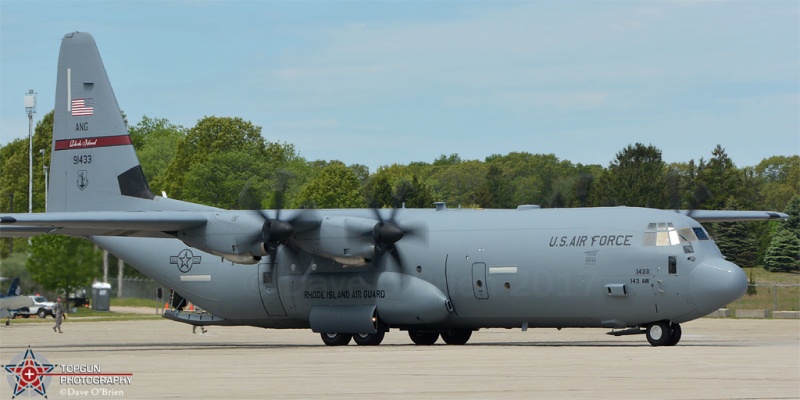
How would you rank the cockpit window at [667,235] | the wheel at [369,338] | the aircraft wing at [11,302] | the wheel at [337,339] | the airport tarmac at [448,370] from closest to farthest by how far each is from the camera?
1. the airport tarmac at [448,370]
2. the cockpit window at [667,235]
3. the wheel at [369,338]
4. the wheel at [337,339]
5. the aircraft wing at [11,302]

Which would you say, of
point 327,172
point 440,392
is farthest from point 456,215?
point 327,172

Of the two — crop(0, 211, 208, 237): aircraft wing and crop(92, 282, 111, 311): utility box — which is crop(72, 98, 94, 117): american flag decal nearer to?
crop(0, 211, 208, 237): aircraft wing

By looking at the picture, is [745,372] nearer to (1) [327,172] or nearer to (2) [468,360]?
(2) [468,360]

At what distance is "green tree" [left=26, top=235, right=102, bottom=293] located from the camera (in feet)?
141

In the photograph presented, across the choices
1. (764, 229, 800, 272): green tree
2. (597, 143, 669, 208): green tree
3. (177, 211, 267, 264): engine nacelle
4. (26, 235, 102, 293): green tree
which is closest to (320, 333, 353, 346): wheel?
(177, 211, 267, 264): engine nacelle

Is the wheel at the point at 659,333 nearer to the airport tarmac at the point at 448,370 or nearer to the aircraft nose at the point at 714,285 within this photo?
the airport tarmac at the point at 448,370

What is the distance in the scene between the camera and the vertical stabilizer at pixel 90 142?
31.2 metres

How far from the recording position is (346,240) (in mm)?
26516

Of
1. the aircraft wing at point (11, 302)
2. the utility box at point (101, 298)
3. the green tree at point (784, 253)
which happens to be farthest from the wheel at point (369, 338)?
the green tree at point (784, 253)

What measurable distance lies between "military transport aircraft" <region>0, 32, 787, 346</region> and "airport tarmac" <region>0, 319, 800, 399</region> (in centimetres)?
100

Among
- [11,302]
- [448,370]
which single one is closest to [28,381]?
[448,370]

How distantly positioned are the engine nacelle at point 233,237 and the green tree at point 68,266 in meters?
17.6

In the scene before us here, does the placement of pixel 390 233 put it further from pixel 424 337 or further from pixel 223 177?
pixel 223 177

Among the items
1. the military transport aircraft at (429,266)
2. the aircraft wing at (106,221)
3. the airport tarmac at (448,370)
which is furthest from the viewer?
the aircraft wing at (106,221)
